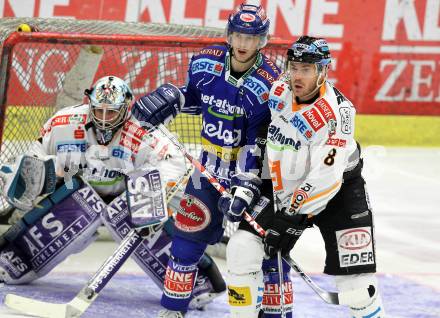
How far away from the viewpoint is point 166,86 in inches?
175

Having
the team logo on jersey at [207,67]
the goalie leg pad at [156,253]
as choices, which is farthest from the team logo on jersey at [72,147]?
the team logo on jersey at [207,67]

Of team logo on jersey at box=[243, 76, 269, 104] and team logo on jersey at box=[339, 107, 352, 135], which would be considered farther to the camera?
team logo on jersey at box=[243, 76, 269, 104]

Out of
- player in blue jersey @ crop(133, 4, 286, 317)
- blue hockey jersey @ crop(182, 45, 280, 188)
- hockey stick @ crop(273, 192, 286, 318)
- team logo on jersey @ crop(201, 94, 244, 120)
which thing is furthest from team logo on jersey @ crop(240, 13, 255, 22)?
hockey stick @ crop(273, 192, 286, 318)

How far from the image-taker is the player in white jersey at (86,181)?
477 centimetres

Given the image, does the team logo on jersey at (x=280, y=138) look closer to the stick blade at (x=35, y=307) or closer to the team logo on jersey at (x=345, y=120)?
the team logo on jersey at (x=345, y=120)

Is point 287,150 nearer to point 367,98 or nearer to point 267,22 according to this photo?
point 267,22

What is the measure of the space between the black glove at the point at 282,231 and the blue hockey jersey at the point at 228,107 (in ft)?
1.23

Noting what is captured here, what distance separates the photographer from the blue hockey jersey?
169 inches

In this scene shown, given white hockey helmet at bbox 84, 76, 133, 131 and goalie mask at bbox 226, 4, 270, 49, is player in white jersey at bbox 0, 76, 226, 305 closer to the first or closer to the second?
white hockey helmet at bbox 84, 76, 133, 131

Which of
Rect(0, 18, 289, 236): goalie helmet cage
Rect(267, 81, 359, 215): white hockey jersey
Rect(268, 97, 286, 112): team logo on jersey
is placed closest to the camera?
Rect(267, 81, 359, 215): white hockey jersey

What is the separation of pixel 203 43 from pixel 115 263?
137cm

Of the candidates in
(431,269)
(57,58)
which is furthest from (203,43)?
(431,269)

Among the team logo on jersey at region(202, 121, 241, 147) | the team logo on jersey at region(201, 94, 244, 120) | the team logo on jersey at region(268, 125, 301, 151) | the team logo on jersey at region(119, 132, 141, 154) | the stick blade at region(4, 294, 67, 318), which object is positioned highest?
the team logo on jersey at region(201, 94, 244, 120)

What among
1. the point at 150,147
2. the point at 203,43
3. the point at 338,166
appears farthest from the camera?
the point at 203,43
